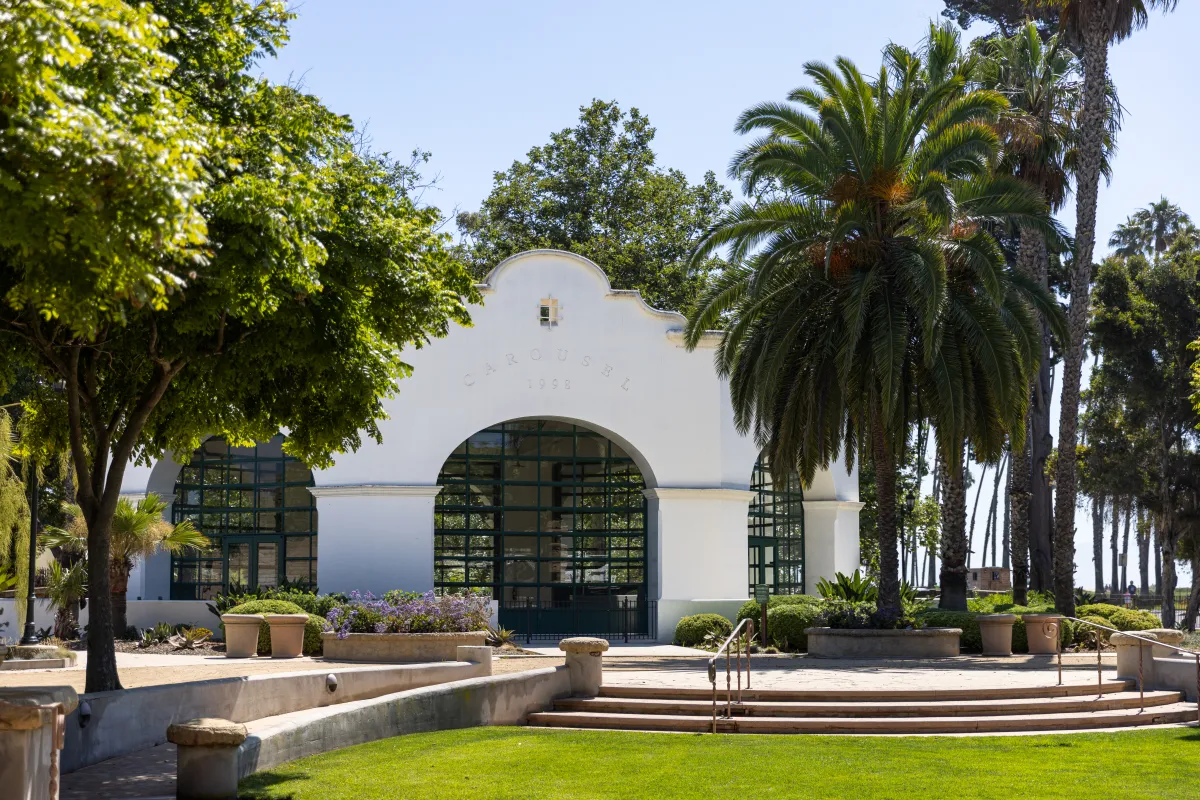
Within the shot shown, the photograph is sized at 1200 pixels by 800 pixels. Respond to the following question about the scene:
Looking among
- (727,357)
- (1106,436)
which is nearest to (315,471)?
(727,357)

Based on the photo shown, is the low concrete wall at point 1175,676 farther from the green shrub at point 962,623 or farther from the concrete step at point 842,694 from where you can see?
the green shrub at point 962,623

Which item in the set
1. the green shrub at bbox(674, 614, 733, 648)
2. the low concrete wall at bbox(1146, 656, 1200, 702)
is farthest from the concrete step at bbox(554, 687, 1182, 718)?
the green shrub at bbox(674, 614, 733, 648)

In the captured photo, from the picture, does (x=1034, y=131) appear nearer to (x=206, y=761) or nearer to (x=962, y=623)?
(x=962, y=623)

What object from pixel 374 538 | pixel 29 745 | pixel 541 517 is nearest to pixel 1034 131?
pixel 541 517

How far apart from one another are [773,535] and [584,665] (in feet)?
55.3

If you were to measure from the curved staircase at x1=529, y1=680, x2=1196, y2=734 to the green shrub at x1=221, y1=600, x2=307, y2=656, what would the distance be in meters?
9.63

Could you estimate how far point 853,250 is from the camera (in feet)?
78.2

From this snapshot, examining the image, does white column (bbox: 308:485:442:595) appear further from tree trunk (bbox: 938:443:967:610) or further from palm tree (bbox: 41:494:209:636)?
tree trunk (bbox: 938:443:967:610)

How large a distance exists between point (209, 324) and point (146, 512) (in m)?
15.4

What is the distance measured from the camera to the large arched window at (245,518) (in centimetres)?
3073

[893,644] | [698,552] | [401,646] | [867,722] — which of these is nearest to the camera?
[867,722]

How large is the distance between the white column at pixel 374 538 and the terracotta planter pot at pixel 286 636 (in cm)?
460

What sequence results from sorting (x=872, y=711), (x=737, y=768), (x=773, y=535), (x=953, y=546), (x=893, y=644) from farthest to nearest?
(x=773, y=535) → (x=953, y=546) → (x=893, y=644) → (x=872, y=711) → (x=737, y=768)

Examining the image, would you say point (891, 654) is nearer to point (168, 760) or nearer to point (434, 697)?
point (434, 697)
